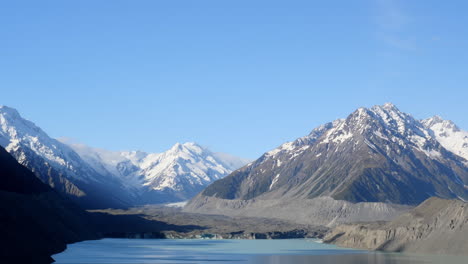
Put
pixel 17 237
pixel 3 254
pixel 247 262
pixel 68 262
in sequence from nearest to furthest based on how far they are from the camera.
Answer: pixel 3 254
pixel 17 237
pixel 68 262
pixel 247 262

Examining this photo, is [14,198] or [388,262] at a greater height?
[14,198]

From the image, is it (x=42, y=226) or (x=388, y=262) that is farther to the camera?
(x=42, y=226)

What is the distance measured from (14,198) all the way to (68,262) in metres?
30.2

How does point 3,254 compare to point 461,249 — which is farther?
point 461,249

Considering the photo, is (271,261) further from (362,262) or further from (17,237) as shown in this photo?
(17,237)

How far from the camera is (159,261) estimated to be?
174375mm

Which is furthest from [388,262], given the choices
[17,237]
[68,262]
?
[17,237]

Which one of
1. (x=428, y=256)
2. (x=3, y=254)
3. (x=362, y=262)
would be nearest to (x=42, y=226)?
(x=3, y=254)

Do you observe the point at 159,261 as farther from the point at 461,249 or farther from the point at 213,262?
the point at 461,249

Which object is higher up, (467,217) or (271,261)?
(467,217)

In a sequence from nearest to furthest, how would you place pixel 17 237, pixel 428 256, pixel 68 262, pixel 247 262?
pixel 17 237 → pixel 68 262 → pixel 247 262 → pixel 428 256

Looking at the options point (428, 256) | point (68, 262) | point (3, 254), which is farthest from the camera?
point (428, 256)

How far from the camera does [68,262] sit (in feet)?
523

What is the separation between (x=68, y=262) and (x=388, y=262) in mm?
71709
